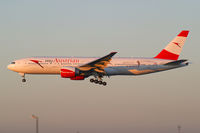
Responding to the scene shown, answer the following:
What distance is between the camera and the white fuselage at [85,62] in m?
54.5

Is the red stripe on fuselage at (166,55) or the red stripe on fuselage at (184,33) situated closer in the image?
the red stripe on fuselage at (166,55)

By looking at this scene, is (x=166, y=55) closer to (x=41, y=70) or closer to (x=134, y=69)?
(x=134, y=69)

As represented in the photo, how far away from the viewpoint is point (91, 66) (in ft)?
176

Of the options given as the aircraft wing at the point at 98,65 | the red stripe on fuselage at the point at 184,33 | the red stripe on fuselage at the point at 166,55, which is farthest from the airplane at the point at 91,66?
the red stripe on fuselage at the point at 184,33

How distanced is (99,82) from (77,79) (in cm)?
329

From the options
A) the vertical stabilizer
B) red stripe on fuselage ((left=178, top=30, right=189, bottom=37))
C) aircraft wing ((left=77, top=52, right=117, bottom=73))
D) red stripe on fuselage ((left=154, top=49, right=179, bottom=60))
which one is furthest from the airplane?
red stripe on fuselage ((left=178, top=30, right=189, bottom=37))

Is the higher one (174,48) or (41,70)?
(174,48)

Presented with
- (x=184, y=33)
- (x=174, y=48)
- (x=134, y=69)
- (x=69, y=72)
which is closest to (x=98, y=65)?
(x=69, y=72)

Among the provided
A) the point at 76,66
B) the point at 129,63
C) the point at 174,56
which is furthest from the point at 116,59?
the point at 174,56

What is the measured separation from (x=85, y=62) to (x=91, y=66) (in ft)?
7.20

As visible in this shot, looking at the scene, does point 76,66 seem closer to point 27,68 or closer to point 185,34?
point 27,68

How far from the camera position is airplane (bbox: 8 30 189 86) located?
176ft

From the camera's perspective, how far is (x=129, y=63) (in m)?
55.7

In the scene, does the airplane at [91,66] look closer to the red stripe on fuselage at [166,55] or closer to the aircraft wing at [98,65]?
the aircraft wing at [98,65]
